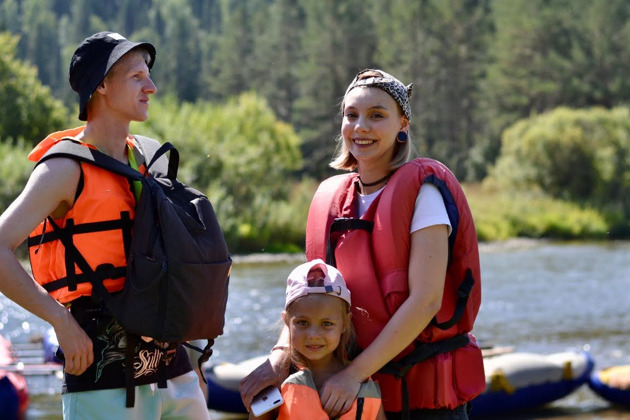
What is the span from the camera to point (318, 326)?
2791mm

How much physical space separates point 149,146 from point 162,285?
567 millimetres

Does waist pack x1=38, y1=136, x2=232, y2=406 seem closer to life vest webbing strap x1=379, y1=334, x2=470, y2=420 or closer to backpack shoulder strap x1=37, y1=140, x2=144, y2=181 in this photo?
backpack shoulder strap x1=37, y1=140, x2=144, y2=181

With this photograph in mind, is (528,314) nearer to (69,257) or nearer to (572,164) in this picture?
(69,257)

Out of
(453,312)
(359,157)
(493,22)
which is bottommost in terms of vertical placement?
(453,312)

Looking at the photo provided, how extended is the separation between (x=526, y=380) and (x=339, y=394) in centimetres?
655

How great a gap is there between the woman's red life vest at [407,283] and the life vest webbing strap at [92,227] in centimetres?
64

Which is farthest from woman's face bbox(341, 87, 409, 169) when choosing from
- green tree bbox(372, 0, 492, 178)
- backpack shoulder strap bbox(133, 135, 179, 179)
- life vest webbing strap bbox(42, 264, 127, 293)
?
green tree bbox(372, 0, 492, 178)

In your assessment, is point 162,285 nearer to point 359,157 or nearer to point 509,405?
point 359,157

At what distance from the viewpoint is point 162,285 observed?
2.72m

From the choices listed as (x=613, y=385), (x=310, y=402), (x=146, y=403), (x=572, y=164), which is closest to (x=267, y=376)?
(x=310, y=402)

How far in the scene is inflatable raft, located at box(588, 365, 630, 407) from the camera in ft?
30.3

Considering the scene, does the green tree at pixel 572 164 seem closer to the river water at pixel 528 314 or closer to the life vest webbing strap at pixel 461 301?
the river water at pixel 528 314

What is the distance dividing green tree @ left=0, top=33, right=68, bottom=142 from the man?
89.6 ft

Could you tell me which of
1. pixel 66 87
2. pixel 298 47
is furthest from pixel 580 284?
pixel 66 87
